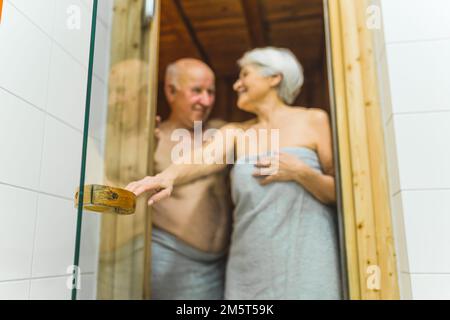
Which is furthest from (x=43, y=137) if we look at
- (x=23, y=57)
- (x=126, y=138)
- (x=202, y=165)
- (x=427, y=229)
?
(x=427, y=229)

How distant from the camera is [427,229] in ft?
2.85

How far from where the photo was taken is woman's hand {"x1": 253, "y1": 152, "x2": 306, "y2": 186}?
1.08 metres

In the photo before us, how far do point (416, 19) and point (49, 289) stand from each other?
1060mm

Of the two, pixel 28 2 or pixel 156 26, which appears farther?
pixel 156 26

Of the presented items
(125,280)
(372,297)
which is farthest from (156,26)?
(372,297)

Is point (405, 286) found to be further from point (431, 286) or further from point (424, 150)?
point (424, 150)

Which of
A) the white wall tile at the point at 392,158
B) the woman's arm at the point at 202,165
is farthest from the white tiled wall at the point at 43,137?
the white wall tile at the point at 392,158

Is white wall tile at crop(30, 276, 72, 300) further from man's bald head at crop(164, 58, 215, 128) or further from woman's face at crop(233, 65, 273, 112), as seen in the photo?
woman's face at crop(233, 65, 273, 112)

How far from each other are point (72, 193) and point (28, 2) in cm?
43

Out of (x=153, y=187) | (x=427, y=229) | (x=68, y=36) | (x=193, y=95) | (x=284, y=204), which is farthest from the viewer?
(x=193, y=95)

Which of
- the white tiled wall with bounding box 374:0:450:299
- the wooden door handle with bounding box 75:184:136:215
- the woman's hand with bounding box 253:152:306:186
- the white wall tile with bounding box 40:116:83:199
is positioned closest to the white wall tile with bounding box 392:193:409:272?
the white tiled wall with bounding box 374:0:450:299

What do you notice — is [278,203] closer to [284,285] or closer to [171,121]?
[284,285]

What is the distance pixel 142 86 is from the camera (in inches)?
44.3

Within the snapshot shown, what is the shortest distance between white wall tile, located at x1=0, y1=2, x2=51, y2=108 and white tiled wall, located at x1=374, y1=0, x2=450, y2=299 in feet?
2.65
